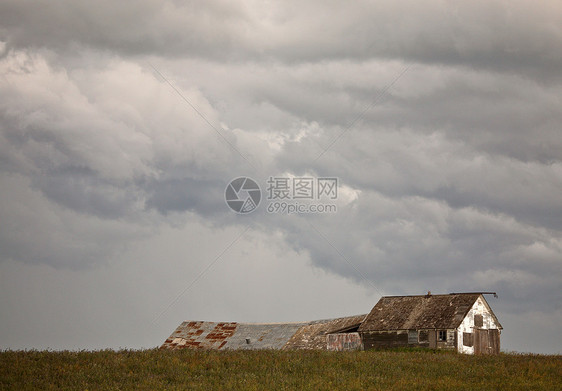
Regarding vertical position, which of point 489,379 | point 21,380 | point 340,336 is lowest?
point 21,380

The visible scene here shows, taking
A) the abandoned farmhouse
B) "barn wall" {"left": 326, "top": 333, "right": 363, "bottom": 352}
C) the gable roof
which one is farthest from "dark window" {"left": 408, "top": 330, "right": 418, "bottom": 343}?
"barn wall" {"left": 326, "top": 333, "right": 363, "bottom": 352}

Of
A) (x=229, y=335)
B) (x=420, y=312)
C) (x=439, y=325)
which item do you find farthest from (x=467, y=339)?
(x=229, y=335)

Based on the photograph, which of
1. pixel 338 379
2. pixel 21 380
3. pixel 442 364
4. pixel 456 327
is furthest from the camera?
pixel 456 327

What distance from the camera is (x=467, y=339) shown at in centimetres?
5097

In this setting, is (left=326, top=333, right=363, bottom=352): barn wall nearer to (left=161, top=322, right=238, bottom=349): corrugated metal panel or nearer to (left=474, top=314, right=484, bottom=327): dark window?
(left=474, top=314, right=484, bottom=327): dark window

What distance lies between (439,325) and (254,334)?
1689 cm

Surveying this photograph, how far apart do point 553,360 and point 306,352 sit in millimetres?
14308

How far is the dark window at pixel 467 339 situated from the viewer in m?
50.7

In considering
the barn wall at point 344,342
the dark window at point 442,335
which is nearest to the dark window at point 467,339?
the dark window at point 442,335

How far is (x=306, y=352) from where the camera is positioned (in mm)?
35719

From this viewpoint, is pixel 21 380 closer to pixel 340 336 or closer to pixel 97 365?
pixel 97 365

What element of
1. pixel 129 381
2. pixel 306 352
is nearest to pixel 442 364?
pixel 306 352

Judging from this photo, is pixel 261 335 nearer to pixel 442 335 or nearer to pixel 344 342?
pixel 344 342

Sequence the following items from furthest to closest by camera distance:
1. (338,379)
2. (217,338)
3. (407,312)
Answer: (217,338) → (407,312) → (338,379)
